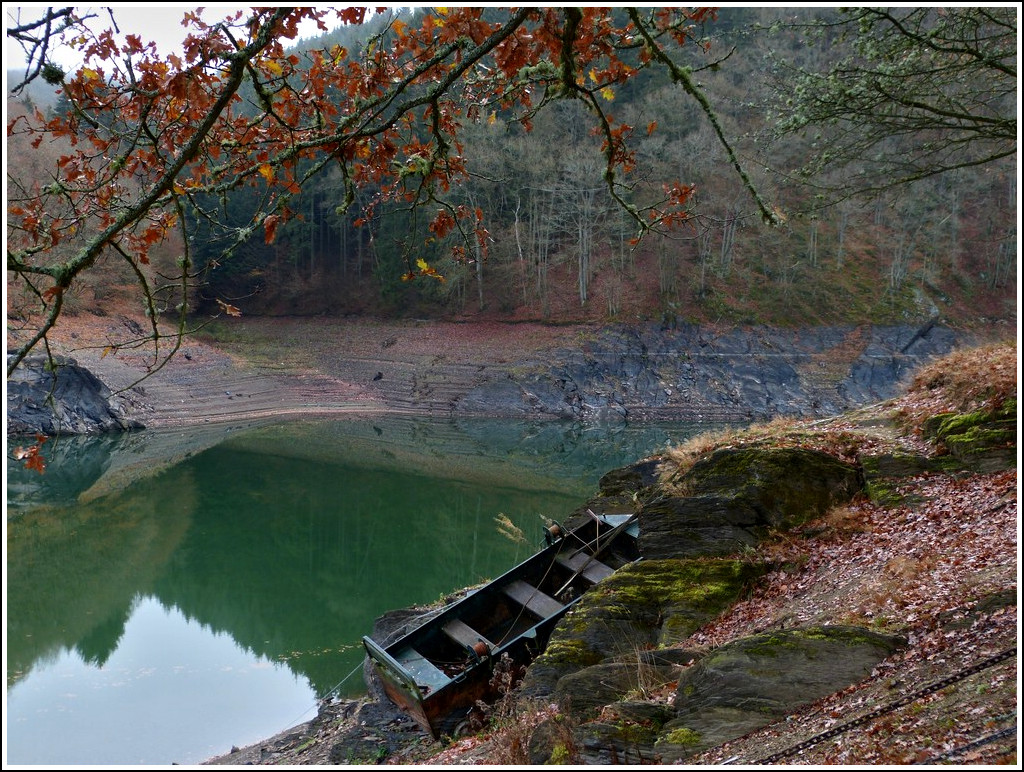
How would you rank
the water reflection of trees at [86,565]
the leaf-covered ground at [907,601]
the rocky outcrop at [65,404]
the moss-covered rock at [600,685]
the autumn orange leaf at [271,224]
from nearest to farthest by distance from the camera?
the leaf-covered ground at [907,601] < the autumn orange leaf at [271,224] < the moss-covered rock at [600,685] < the water reflection of trees at [86,565] < the rocky outcrop at [65,404]

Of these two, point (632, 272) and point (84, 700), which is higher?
point (632, 272)

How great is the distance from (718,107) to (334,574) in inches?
1429

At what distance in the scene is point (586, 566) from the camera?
30.9ft

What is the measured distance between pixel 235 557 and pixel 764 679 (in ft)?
49.8

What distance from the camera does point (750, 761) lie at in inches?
155

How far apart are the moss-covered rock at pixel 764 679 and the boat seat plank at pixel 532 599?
12.9 feet

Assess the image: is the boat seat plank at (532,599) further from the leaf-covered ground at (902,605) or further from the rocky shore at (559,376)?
the rocky shore at (559,376)

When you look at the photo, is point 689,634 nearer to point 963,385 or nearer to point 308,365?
point 963,385

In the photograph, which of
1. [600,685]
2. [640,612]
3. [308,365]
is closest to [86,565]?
[640,612]

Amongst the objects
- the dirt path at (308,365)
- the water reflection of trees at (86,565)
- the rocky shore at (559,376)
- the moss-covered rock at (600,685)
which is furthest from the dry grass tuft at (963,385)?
the dirt path at (308,365)

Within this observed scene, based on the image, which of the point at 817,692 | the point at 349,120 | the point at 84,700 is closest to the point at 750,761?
the point at 817,692

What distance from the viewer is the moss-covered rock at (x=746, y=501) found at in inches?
298

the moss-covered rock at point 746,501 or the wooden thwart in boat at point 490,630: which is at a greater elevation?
the moss-covered rock at point 746,501

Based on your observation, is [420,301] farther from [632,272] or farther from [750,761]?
[750,761]
